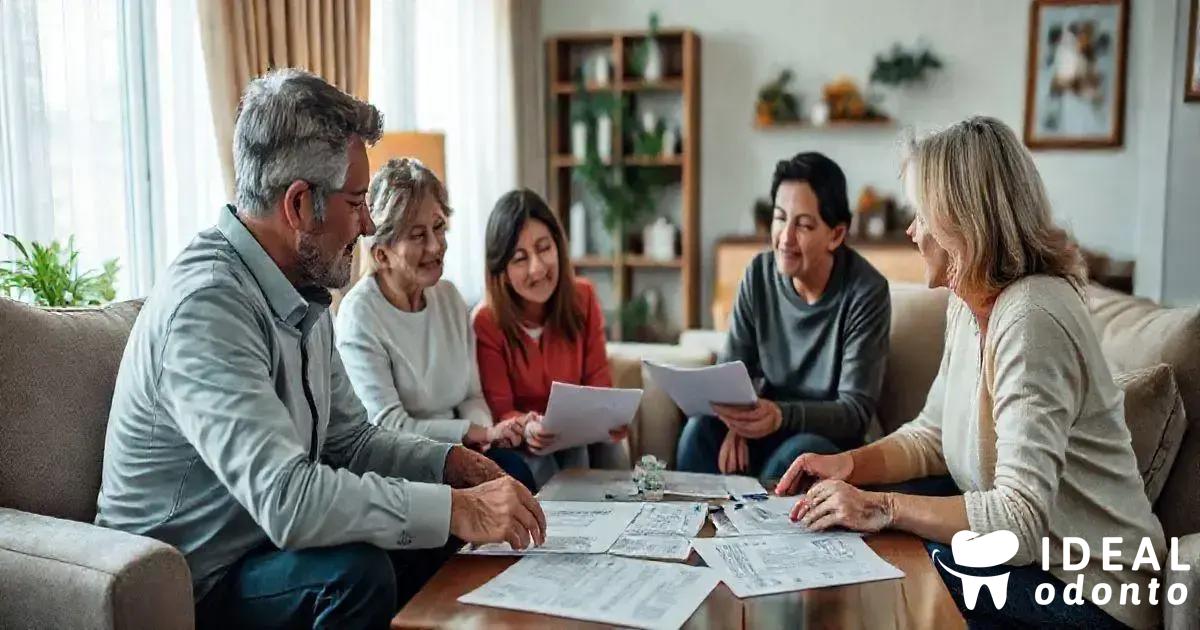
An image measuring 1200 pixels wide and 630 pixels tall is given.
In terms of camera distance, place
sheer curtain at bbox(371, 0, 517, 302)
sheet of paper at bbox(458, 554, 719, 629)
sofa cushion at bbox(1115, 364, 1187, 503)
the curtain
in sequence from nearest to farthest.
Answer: sheet of paper at bbox(458, 554, 719, 629), sofa cushion at bbox(1115, 364, 1187, 503), the curtain, sheer curtain at bbox(371, 0, 517, 302)

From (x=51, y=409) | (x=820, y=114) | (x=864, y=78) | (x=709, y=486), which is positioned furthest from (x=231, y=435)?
(x=864, y=78)

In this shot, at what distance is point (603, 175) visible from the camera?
5.35m

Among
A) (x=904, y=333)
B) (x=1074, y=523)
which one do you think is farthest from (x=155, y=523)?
(x=904, y=333)

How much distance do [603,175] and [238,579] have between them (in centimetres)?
398

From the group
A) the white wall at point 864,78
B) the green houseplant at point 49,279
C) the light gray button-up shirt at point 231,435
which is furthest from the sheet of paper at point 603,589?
the white wall at point 864,78

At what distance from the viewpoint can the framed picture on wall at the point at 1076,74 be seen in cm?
507

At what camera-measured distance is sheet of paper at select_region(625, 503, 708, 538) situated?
1702mm

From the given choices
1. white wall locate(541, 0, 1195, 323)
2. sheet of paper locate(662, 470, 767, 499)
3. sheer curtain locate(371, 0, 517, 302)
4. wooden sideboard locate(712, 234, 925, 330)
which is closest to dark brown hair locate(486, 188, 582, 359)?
sheet of paper locate(662, 470, 767, 499)

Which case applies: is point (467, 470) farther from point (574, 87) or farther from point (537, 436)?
point (574, 87)

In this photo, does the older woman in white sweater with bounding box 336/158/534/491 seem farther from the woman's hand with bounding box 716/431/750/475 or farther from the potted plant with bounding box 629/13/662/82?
the potted plant with bounding box 629/13/662/82

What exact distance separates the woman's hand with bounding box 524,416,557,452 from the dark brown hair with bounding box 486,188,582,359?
37cm

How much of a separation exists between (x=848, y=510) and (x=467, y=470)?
26.0 inches

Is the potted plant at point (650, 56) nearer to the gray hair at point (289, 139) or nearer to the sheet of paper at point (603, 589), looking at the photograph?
the gray hair at point (289, 139)

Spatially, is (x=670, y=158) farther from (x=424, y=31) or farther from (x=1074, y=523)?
(x=1074, y=523)
